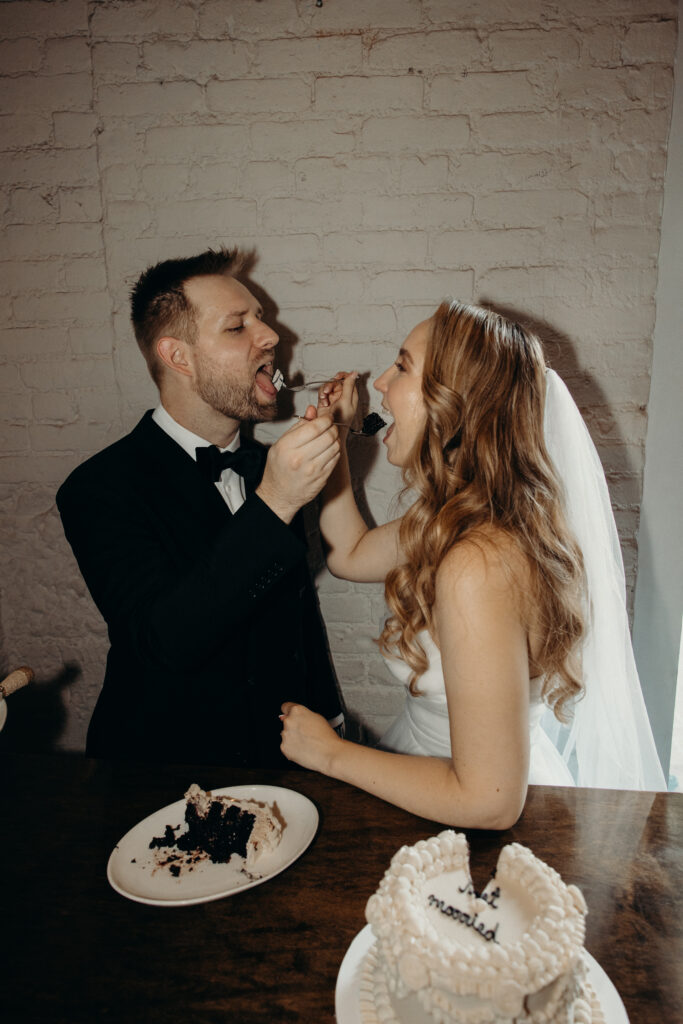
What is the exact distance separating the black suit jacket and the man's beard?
0.61ft

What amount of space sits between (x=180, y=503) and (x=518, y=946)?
1.39 meters

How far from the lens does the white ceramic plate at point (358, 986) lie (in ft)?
2.59

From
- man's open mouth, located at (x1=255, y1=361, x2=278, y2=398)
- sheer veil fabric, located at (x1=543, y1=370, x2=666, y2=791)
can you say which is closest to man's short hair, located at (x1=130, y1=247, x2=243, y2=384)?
man's open mouth, located at (x1=255, y1=361, x2=278, y2=398)

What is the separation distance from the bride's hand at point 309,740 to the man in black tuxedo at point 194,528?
29 cm

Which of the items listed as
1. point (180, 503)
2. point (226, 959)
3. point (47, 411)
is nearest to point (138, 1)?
point (47, 411)

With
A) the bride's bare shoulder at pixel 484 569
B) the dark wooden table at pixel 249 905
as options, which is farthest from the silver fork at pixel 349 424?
the dark wooden table at pixel 249 905

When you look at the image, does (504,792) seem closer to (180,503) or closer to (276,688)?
(276,688)

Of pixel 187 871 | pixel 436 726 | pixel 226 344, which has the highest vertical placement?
pixel 226 344

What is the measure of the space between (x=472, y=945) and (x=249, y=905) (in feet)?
1.37

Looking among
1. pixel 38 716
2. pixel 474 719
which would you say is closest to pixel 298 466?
pixel 474 719

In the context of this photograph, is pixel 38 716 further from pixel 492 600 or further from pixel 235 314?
pixel 492 600

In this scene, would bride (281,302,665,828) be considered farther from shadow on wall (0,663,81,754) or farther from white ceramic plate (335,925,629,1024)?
shadow on wall (0,663,81,754)

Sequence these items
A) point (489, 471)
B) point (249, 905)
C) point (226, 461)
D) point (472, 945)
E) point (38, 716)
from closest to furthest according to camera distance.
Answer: point (472, 945) → point (249, 905) → point (489, 471) → point (226, 461) → point (38, 716)

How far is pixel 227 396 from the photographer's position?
75.2 inches
